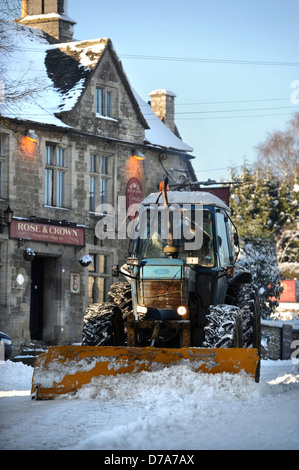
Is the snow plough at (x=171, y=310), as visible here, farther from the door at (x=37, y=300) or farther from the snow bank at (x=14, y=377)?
the door at (x=37, y=300)

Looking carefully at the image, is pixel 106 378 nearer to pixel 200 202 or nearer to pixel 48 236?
pixel 200 202

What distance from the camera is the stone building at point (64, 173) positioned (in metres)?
27.9

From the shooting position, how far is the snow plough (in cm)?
1214

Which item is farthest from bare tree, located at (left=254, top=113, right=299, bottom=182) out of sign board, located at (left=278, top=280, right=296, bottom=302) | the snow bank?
the snow bank

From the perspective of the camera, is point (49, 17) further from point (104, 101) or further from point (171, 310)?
point (171, 310)

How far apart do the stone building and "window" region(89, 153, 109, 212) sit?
0.10ft

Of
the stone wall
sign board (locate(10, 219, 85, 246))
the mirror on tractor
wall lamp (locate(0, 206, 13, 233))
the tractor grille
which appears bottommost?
the stone wall

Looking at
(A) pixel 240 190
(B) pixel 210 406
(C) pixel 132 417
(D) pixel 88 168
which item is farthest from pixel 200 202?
(A) pixel 240 190

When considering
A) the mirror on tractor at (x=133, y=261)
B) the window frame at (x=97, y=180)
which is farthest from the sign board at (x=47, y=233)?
the mirror on tractor at (x=133, y=261)

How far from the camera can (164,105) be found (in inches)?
1495

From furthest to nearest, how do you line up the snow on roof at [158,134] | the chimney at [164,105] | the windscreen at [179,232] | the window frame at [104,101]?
Result: 1. the chimney at [164,105]
2. the snow on roof at [158,134]
3. the window frame at [104,101]
4. the windscreen at [179,232]

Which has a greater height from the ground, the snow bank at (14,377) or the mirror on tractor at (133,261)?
the mirror on tractor at (133,261)

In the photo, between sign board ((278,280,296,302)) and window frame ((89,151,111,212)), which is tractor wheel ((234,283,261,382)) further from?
sign board ((278,280,296,302))

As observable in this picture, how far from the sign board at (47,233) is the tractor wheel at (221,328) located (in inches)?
601
